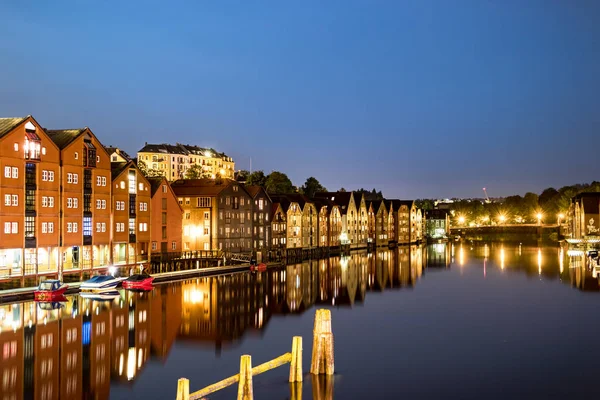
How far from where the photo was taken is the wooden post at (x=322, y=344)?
2720 centimetres

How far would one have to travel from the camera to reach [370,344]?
4275 cm

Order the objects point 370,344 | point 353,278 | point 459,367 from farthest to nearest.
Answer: point 353,278 < point 370,344 < point 459,367

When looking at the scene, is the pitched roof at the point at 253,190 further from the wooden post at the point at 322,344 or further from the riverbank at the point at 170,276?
the wooden post at the point at 322,344

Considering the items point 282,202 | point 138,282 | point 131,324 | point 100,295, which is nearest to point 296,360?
point 131,324

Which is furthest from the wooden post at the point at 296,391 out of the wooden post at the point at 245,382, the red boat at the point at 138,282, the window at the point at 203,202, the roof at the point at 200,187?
the roof at the point at 200,187

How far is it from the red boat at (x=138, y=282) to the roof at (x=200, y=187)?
106ft

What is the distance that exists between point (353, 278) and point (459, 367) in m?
47.9

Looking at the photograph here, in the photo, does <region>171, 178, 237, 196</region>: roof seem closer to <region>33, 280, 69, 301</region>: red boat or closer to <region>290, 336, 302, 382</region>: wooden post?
<region>33, 280, 69, 301</region>: red boat

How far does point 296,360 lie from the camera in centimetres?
2772

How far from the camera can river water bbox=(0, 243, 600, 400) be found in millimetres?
31828

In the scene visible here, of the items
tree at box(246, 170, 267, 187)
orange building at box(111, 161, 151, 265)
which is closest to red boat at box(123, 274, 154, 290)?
orange building at box(111, 161, 151, 265)

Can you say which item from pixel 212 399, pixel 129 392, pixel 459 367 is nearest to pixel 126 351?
pixel 129 392

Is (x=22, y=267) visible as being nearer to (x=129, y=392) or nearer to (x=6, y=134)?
→ (x=6, y=134)

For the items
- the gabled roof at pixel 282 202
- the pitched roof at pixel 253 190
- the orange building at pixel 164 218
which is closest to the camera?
the orange building at pixel 164 218
